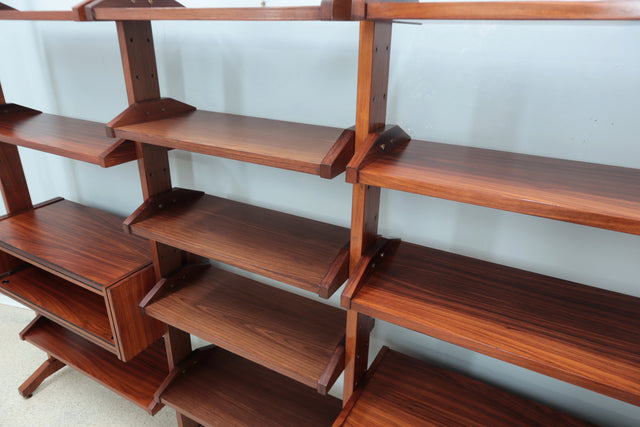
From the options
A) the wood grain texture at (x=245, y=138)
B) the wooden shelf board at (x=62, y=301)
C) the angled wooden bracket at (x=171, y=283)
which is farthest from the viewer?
the wooden shelf board at (x=62, y=301)

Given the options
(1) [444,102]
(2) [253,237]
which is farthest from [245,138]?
(1) [444,102]

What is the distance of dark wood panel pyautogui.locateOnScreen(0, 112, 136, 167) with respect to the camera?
3.91 feet

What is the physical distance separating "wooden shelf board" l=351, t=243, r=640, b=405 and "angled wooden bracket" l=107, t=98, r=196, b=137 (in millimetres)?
762

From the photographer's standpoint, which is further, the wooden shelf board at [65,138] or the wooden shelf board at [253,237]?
the wooden shelf board at [65,138]

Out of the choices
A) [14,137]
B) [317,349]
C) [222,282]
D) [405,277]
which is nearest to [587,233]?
[405,277]

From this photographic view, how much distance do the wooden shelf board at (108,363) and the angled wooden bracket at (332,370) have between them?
805 millimetres

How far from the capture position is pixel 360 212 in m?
0.94

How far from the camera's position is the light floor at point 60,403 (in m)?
1.77

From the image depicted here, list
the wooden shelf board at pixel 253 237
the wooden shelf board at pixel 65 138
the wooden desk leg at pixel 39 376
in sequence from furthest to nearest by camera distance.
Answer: the wooden desk leg at pixel 39 376 < the wooden shelf board at pixel 65 138 < the wooden shelf board at pixel 253 237

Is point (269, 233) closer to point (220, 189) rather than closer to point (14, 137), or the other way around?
point (220, 189)

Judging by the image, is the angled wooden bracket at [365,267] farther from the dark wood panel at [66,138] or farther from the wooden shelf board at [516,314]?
the dark wood panel at [66,138]

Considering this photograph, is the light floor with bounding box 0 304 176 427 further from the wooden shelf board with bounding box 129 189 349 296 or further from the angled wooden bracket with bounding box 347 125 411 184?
the angled wooden bracket with bounding box 347 125 411 184

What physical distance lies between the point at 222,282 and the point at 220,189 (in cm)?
34

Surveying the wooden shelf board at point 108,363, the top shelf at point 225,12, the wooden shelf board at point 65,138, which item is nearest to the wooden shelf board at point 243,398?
the wooden shelf board at point 108,363
